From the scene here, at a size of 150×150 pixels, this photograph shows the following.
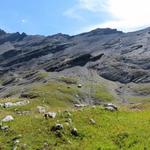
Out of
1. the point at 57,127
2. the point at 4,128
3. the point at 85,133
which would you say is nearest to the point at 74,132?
the point at 85,133

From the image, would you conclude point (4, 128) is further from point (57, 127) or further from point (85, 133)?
point (85, 133)

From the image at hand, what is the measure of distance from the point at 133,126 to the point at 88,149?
6595 millimetres

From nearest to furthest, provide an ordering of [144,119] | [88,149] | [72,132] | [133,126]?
[88,149] → [72,132] → [133,126] → [144,119]

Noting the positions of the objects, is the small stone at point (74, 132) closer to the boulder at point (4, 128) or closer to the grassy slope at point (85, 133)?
the grassy slope at point (85, 133)

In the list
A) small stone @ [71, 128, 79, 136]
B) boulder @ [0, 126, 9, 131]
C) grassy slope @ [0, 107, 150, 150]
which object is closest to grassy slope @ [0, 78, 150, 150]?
grassy slope @ [0, 107, 150, 150]

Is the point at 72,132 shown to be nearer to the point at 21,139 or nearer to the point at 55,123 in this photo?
the point at 55,123

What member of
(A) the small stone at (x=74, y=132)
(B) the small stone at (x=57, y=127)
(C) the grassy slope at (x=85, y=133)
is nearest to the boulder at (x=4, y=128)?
(C) the grassy slope at (x=85, y=133)

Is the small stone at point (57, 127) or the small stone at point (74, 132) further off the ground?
the small stone at point (57, 127)

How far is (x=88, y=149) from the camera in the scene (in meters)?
32.2

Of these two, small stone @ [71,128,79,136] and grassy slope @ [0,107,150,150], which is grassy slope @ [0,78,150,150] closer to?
grassy slope @ [0,107,150,150]

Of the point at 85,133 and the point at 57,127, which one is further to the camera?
→ the point at 85,133

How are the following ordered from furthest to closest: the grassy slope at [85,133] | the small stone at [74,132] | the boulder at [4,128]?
the boulder at [4,128], the small stone at [74,132], the grassy slope at [85,133]

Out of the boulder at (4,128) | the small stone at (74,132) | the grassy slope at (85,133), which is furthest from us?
the boulder at (4,128)

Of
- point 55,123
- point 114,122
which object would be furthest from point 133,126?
point 55,123
